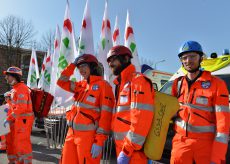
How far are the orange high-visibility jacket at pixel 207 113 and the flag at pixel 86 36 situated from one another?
4.46 meters

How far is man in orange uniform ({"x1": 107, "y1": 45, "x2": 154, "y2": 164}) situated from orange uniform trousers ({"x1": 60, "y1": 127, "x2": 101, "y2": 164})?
571 mm

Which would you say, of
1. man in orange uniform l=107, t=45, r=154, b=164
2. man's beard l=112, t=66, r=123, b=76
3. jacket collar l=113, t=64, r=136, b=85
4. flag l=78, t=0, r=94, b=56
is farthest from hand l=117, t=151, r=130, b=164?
flag l=78, t=0, r=94, b=56

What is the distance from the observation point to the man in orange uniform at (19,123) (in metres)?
5.51

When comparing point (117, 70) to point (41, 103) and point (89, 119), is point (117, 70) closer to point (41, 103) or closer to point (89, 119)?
point (89, 119)

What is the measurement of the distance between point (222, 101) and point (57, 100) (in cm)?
483

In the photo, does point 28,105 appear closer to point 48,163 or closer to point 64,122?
point 48,163

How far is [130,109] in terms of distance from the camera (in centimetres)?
313

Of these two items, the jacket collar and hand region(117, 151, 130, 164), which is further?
the jacket collar

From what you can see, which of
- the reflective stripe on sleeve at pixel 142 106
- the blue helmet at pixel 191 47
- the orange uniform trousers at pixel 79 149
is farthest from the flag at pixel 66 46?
the reflective stripe on sleeve at pixel 142 106

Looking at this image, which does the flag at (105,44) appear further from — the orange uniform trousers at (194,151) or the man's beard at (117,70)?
the orange uniform trousers at (194,151)

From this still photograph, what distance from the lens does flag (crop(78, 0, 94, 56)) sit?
743 centimetres

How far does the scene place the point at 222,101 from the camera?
3053 millimetres

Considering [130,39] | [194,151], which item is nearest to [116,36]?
[130,39]

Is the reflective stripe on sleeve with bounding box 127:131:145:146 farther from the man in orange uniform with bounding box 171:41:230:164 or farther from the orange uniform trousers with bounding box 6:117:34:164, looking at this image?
the orange uniform trousers with bounding box 6:117:34:164
